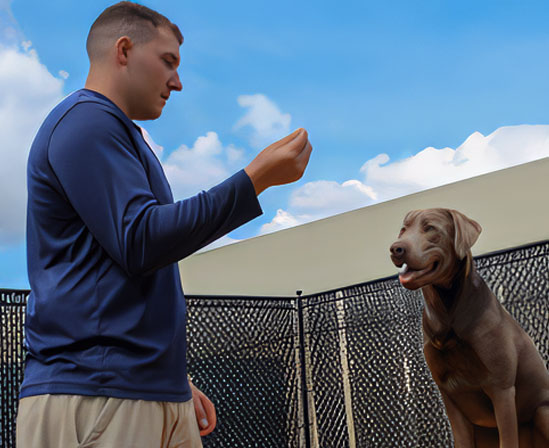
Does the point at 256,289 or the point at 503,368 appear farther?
the point at 256,289

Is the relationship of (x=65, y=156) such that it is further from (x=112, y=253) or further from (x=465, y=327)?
(x=465, y=327)

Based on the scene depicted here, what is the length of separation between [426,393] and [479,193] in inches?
40.5

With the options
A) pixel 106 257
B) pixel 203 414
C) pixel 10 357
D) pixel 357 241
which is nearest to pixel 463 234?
pixel 203 414

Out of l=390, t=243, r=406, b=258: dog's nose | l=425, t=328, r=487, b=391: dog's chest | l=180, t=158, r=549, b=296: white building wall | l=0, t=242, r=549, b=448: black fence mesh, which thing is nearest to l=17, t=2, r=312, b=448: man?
l=390, t=243, r=406, b=258: dog's nose

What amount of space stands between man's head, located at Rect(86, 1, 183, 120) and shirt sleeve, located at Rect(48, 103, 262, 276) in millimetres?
74

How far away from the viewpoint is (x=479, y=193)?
301cm

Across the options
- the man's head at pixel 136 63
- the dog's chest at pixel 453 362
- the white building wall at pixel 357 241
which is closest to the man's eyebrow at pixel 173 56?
the man's head at pixel 136 63

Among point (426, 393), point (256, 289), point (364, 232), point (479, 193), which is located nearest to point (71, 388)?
point (426, 393)

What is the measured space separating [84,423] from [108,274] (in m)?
0.13

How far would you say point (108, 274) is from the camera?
1.91 ft

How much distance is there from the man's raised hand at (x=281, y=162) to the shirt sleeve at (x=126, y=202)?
2 cm

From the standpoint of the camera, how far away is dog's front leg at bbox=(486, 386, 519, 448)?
166 cm

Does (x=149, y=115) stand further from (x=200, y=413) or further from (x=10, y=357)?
(x=10, y=357)

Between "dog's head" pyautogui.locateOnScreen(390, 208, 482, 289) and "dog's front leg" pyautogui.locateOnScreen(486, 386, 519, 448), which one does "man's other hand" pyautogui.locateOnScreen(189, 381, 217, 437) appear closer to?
"dog's head" pyautogui.locateOnScreen(390, 208, 482, 289)
